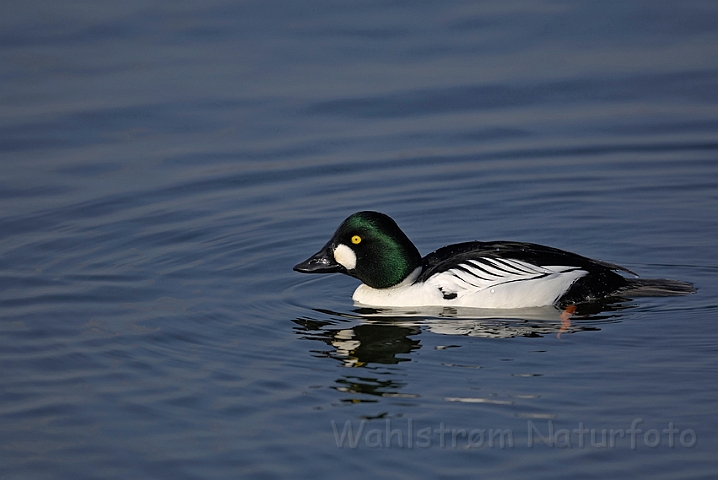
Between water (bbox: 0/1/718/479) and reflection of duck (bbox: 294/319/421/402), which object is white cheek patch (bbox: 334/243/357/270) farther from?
reflection of duck (bbox: 294/319/421/402)

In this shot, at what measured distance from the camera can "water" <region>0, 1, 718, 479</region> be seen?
264 inches

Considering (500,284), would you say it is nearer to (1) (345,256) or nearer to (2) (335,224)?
(1) (345,256)

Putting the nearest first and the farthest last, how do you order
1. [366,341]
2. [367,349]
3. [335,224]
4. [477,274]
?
1. [367,349]
2. [366,341]
3. [477,274]
4. [335,224]

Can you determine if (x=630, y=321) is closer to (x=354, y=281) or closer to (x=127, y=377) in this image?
(x=354, y=281)

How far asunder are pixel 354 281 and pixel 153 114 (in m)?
5.01

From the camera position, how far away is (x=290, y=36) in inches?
630

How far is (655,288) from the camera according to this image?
909 centimetres

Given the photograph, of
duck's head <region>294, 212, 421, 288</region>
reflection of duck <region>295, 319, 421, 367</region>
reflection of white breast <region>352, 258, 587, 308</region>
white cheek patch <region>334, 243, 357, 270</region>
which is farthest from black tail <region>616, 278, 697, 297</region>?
white cheek patch <region>334, 243, 357, 270</region>

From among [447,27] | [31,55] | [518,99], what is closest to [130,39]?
[31,55]

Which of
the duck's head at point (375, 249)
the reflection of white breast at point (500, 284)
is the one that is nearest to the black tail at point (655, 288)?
the reflection of white breast at point (500, 284)

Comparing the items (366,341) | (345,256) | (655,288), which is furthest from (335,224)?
(655,288)

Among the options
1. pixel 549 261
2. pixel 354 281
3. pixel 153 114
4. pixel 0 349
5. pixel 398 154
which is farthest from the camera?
pixel 153 114

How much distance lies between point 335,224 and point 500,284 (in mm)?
2582

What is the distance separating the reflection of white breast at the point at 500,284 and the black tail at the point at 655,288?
1.39 ft
